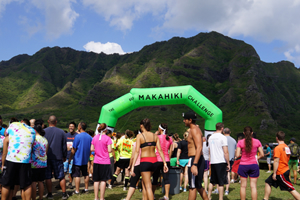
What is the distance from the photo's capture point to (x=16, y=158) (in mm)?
4711

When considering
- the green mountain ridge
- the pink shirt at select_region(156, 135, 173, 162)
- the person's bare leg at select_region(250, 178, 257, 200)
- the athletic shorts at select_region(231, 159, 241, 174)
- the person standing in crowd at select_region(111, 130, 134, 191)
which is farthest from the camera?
the green mountain ridge

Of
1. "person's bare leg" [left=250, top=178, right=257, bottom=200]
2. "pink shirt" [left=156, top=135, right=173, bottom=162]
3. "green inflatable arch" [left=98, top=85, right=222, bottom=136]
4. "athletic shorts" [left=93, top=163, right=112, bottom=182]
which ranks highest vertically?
"green inflatable arch" [left=98, top=85, right=222, bottom=136]

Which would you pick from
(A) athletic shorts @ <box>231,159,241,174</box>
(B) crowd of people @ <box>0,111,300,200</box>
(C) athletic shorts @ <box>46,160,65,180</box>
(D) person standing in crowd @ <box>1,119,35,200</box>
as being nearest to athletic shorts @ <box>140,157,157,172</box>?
(B) crowd of people @ <box>0,111,300,200</box>

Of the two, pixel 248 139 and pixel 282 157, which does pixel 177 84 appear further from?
pixel 248 139

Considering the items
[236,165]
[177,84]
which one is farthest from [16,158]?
[177,84]

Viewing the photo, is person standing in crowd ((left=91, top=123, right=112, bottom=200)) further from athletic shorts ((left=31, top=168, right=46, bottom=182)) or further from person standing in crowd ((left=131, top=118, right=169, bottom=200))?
person standing in crowd ((left=131, top=118, right=169, bottom=200))

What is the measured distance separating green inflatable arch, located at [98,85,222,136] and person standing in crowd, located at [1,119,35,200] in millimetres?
6894

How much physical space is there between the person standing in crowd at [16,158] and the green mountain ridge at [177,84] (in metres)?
70.9

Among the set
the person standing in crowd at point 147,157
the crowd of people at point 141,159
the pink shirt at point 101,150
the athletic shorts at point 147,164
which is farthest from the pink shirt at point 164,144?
the athletic shorts at point 147,164

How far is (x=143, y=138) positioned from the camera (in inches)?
200

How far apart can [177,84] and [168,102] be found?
10080cm

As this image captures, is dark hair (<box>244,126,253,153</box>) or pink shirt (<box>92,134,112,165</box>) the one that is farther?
pink shirt (<box>92,134,112,165</box>)

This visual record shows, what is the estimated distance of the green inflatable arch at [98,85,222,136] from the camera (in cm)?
1095

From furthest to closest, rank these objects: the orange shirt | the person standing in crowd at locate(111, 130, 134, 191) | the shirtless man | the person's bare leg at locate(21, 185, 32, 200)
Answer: the person standing in crowd at locate(111, 130, 134, 191), the orange shirt, the person's bare leg at locate(21, 185, 32, 200), the shirtless man
